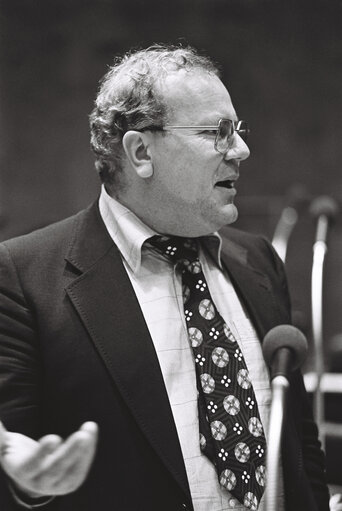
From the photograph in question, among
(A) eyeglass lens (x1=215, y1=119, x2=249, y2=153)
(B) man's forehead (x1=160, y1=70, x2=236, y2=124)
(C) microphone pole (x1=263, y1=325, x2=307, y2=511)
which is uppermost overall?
(B) man's forehead (x1=160, y1=70, x2=236, y2=124)

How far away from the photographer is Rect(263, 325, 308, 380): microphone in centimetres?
156

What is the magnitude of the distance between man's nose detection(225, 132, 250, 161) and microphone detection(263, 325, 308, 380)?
0.66 m

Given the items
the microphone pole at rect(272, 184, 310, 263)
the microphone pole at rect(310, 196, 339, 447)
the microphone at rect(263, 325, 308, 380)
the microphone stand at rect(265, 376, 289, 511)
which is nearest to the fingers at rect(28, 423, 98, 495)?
the microphone stand at rect(265, 376, 289, 511)

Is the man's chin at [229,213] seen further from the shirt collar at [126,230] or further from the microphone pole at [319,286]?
the microphone pole at [319,286]

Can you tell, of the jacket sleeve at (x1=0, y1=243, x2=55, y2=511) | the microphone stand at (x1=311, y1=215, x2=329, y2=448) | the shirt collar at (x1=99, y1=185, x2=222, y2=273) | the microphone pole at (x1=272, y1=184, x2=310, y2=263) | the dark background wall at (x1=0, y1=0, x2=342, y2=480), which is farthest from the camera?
the dark background wall at (x1=0, y1=0, x2=342, y2=480)

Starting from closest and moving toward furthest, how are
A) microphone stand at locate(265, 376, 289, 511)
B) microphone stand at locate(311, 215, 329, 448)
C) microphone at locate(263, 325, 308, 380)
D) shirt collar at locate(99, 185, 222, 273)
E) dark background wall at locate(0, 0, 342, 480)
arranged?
microphone stand at locate(265, 376, 289, 511) → microphone at locate(263, 325, 308, 380) → shirt collar at locate(99, 185, 222, 273) → microphone stand at locate(311, 215, 329, 448) → dark background wall at locate(0, 0, 342, 480)

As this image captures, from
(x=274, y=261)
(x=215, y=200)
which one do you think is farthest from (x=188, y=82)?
(x=274, y=261)

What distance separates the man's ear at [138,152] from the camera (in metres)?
2.16

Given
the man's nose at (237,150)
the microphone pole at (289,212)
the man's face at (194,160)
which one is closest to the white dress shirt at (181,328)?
the man's face at (194,160)

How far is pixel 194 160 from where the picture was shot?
2121 mm

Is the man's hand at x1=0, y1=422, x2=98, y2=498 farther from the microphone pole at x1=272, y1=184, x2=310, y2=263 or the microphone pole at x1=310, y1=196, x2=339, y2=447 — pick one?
the microphone pole at x1=272, y1=184, x2=310, y2=263

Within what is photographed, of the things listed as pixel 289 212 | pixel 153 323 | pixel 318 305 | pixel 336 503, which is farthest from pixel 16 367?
pixel 289 212

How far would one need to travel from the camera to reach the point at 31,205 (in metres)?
5.98

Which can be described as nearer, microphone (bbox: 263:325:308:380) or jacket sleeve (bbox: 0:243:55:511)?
microphone (bbox: 263:325:308:380)
